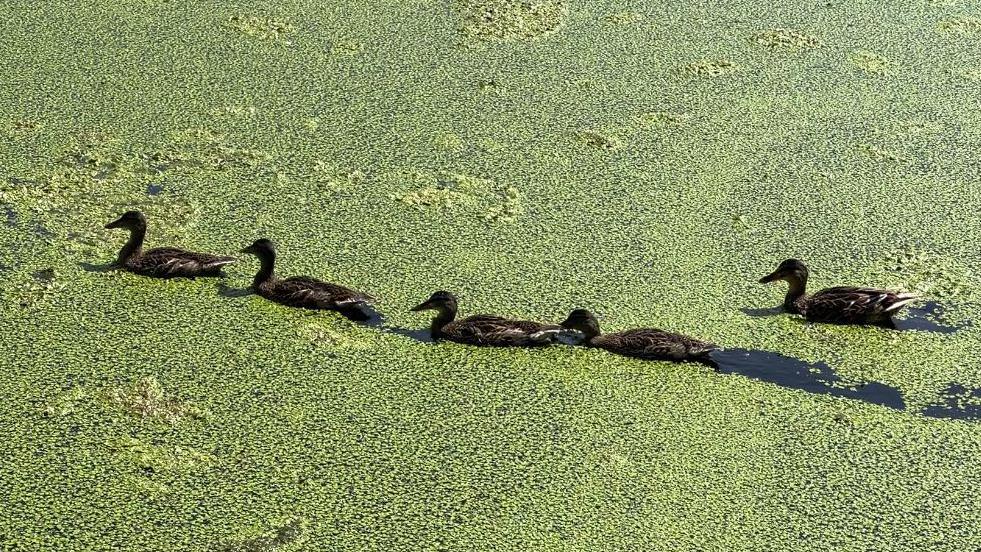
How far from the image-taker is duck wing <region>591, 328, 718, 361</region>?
5.07m

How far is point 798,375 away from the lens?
16.7ft

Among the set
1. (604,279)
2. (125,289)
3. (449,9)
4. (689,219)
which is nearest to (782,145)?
(689,219)

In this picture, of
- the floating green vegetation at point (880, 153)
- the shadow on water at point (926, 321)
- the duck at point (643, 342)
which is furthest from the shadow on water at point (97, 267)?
the floating green vegetation at point (880, 153)

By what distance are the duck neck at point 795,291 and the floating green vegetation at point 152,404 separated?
2.28 metres

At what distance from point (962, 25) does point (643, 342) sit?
154 inches

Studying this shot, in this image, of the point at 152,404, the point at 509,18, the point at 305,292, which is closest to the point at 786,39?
the point at 509,18

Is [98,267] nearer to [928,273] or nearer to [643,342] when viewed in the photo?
[643,342]

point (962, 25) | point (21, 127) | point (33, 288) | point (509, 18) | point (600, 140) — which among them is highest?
point (962, 25)

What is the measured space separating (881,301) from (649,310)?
2.86 ft

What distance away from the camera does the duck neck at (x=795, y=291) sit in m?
5.46

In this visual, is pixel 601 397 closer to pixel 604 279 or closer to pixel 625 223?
pixel 604 279

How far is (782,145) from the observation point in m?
6.71

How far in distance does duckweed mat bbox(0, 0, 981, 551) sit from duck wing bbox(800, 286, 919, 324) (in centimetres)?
8

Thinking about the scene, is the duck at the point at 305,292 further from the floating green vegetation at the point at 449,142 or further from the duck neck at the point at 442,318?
the floating green vegetation at the point at 449,142
